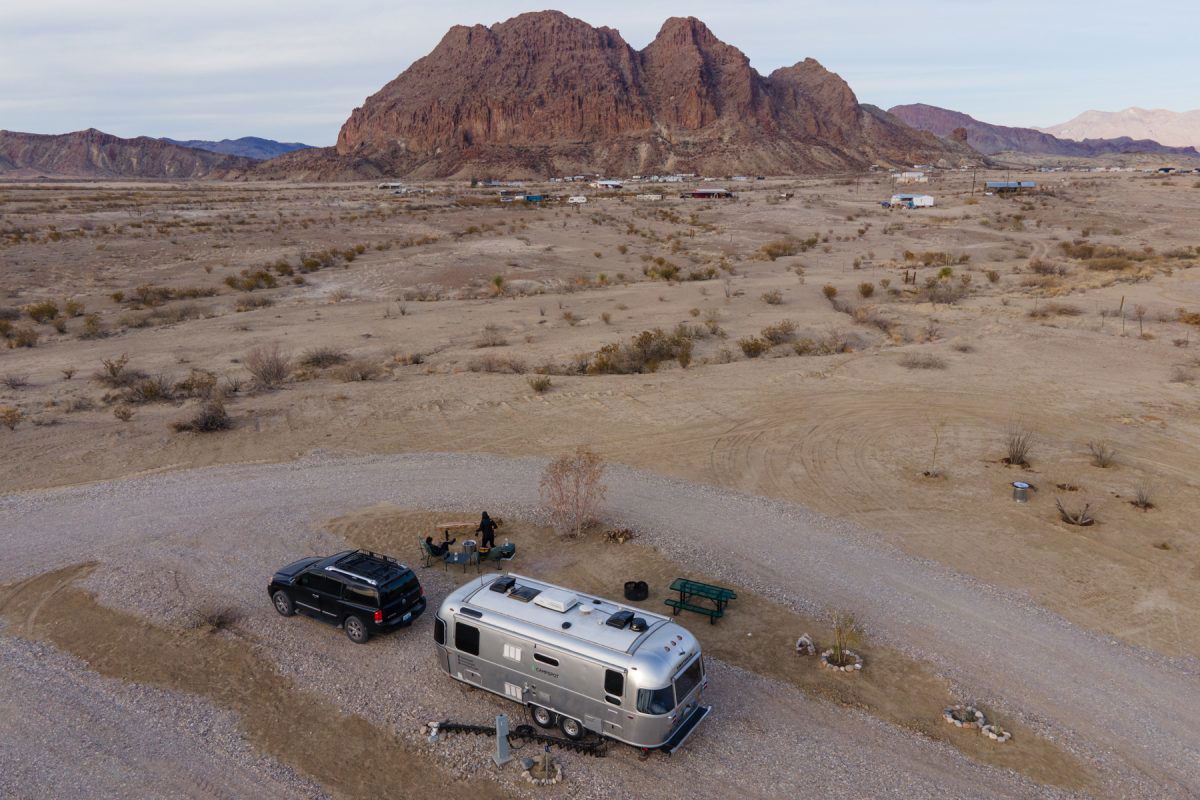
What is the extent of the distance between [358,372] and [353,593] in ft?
54.6

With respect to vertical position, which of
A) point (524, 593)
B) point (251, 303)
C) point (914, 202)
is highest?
point (914, 202)

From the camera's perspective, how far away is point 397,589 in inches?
500

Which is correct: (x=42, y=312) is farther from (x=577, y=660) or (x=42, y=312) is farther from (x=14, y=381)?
(x=577, y=660)

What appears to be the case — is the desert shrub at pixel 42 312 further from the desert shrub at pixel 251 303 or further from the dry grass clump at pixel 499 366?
the dry grass clump at pixel 499 366

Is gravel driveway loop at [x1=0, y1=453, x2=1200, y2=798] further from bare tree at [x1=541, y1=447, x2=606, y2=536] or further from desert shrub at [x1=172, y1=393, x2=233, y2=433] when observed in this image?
desert shrub at [x1=172, y1=393, x2=233, y2=433]

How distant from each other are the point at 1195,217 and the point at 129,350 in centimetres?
9513

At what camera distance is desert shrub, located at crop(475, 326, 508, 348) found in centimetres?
3312

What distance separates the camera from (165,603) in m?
13.9

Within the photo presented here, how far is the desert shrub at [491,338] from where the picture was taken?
33.1m

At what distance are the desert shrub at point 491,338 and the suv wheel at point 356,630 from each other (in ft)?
69.6

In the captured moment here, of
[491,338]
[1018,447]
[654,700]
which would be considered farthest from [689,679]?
[491,338]

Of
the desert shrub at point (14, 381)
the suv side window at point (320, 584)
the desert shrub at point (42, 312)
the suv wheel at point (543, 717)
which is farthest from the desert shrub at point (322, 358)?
the suv wheel at point (543, 717)

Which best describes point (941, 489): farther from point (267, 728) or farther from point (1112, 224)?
point (1112, 224)

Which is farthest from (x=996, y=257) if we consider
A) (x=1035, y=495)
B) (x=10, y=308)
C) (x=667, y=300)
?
(x=10, y=308)
